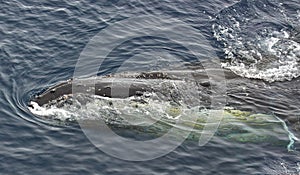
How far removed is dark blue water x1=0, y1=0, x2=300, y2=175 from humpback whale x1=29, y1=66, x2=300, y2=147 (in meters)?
0.53

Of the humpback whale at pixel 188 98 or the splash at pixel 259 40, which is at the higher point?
the splash at pixel 259 40

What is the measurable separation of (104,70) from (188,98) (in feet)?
14.1

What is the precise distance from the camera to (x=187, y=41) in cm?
2416

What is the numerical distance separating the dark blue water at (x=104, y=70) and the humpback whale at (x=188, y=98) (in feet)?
1.74

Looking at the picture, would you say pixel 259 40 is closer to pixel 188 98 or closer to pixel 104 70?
pixel 188 98

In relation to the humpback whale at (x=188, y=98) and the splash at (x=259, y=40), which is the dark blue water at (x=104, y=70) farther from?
the humpback whale at (x=188, y=98)

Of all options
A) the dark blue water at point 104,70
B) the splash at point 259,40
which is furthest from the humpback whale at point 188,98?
the splash at point 259,40

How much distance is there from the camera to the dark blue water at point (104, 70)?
15.6 metres

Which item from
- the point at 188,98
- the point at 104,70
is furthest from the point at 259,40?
the point at 104,70

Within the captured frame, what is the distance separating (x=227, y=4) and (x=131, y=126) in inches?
504

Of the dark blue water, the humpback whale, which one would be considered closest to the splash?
the dark blue water

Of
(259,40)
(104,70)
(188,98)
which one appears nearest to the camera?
(188,98)

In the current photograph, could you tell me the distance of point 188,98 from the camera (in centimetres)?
1825

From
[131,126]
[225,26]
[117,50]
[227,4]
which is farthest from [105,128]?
[227,4]
